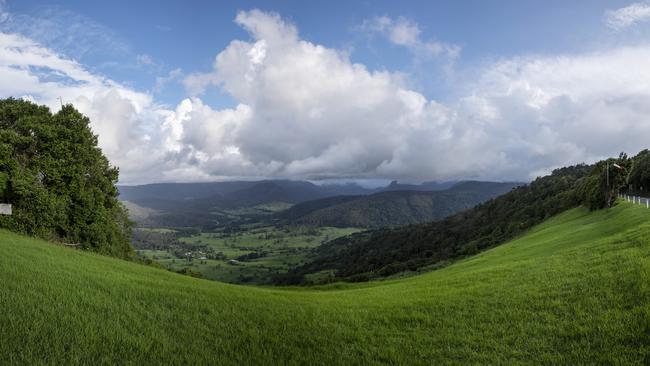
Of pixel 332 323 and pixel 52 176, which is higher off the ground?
pixel 52 176

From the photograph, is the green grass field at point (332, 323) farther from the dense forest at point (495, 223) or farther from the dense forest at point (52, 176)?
the dense forest at point (495, 223)

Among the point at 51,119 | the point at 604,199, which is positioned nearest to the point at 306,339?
the point at 51,119

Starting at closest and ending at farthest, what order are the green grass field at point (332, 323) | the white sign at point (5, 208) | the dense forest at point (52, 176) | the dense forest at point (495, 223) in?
the green grass field at point (332, 323) < the white sign at point (5, 208) < the dense forest at point (52, 176) < the dense forest at point (495, 223)

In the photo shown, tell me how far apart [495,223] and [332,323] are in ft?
448

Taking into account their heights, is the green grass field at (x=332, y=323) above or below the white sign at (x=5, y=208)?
below

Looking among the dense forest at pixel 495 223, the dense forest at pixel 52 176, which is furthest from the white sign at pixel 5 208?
the dense forest at pixel 495 223

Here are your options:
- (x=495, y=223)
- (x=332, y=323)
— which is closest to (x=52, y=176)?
(x=332, y=323)

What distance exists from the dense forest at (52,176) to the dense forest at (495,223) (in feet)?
201

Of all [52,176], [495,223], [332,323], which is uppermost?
[52,176]

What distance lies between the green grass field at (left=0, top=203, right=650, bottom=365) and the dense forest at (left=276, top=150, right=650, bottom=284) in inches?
1702

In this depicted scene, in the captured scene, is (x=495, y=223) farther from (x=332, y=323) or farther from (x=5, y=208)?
(x=332, y=323)

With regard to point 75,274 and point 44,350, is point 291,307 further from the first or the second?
point 75,274

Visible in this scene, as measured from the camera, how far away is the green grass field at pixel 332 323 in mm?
7844

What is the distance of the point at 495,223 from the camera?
132 meters
